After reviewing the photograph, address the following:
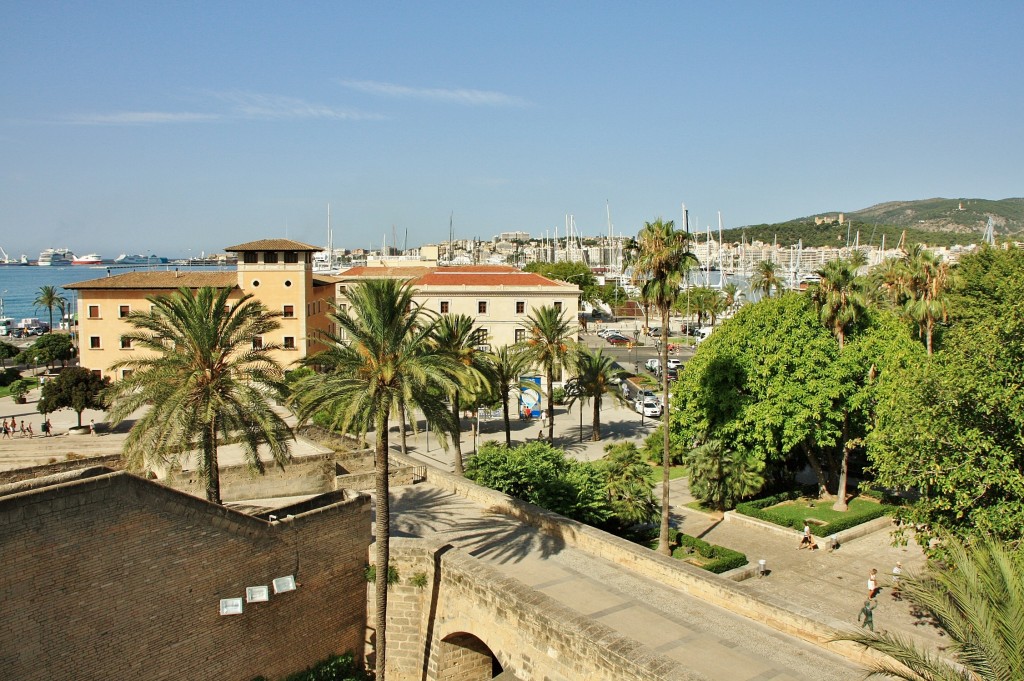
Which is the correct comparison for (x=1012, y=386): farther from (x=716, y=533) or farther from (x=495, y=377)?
(x=495, y=377)

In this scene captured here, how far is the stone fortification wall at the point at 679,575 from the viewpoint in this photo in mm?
14180

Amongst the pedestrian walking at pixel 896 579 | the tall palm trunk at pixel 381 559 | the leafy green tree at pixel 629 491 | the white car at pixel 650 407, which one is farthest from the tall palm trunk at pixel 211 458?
the white car at pixel 650 407

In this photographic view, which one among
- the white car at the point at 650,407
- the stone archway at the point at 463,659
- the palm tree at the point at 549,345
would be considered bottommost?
the stone archway at the point at 463,659

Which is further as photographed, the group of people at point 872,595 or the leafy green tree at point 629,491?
the leafy green tree at point 629,491

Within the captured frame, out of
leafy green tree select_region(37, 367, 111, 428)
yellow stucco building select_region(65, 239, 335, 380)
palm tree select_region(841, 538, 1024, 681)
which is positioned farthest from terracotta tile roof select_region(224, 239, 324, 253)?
palm tree select_region(841, 538, 1024, 681)

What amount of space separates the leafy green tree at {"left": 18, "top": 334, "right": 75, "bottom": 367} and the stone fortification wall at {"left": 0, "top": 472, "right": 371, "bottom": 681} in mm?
51277

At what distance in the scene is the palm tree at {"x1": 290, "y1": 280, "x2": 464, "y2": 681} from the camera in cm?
1555

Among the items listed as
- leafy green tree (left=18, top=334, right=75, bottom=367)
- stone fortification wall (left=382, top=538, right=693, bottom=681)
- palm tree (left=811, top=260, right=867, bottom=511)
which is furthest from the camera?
leafy green tree (left=18, top=334, right=75, bottom=367)

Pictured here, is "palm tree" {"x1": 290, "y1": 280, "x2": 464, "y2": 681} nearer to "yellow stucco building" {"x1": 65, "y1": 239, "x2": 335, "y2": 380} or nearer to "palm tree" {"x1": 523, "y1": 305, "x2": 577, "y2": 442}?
"palm tree" {"x1": 523, "y1": 305, "x2": 577, "y2": 442}

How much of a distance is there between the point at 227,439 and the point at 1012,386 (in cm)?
1843

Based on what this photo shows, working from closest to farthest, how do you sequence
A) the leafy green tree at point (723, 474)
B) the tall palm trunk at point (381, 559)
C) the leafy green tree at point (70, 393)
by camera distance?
1. the tall palm trunk at point (381, 559)
2. the leafy green tree at point (723, 474)
3. the leafy green tree at point (70, 393)

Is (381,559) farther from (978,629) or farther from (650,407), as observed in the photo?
(650,407)

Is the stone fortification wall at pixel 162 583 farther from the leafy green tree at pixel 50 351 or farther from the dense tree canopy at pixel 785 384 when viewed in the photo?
the leafy green tree at pixel 50 351

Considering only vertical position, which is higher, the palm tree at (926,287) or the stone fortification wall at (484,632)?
the palm tree at (926,287)
